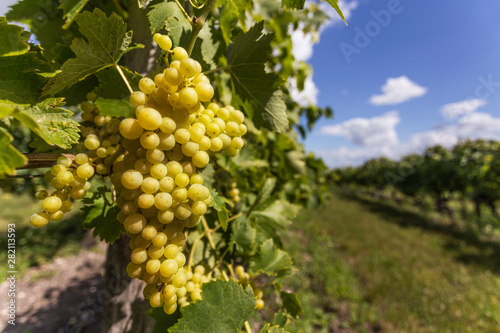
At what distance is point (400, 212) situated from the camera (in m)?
15.4

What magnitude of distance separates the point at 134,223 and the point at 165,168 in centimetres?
15

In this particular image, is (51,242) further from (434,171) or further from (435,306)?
(434,171)

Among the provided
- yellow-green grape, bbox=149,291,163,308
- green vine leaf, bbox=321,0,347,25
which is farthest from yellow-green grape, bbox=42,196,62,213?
green vine leaf, bbox=321,0,347,25

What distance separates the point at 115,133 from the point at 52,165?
189 millimetres

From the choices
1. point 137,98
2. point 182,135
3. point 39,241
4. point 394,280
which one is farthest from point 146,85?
point 39,241

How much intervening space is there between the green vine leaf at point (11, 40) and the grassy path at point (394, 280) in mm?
3207

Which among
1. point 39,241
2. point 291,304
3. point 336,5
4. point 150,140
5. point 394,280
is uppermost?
point 336,5

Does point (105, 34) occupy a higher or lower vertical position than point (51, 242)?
higher

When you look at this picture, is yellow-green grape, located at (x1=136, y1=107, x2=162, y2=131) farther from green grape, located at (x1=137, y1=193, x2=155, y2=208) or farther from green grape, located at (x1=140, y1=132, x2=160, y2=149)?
green grape, located at (x1=137, y1=193, x2=155, y2=208)

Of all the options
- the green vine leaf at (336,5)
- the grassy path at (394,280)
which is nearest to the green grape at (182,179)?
the green vine leaf at (336,5)

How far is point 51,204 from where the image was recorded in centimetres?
57

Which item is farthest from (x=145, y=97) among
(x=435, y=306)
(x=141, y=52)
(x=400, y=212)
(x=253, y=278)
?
(x=400, y=212)

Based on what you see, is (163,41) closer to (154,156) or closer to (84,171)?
(154,156)

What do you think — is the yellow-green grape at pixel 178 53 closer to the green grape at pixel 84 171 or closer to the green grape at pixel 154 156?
the green grape at pixel 154 156
